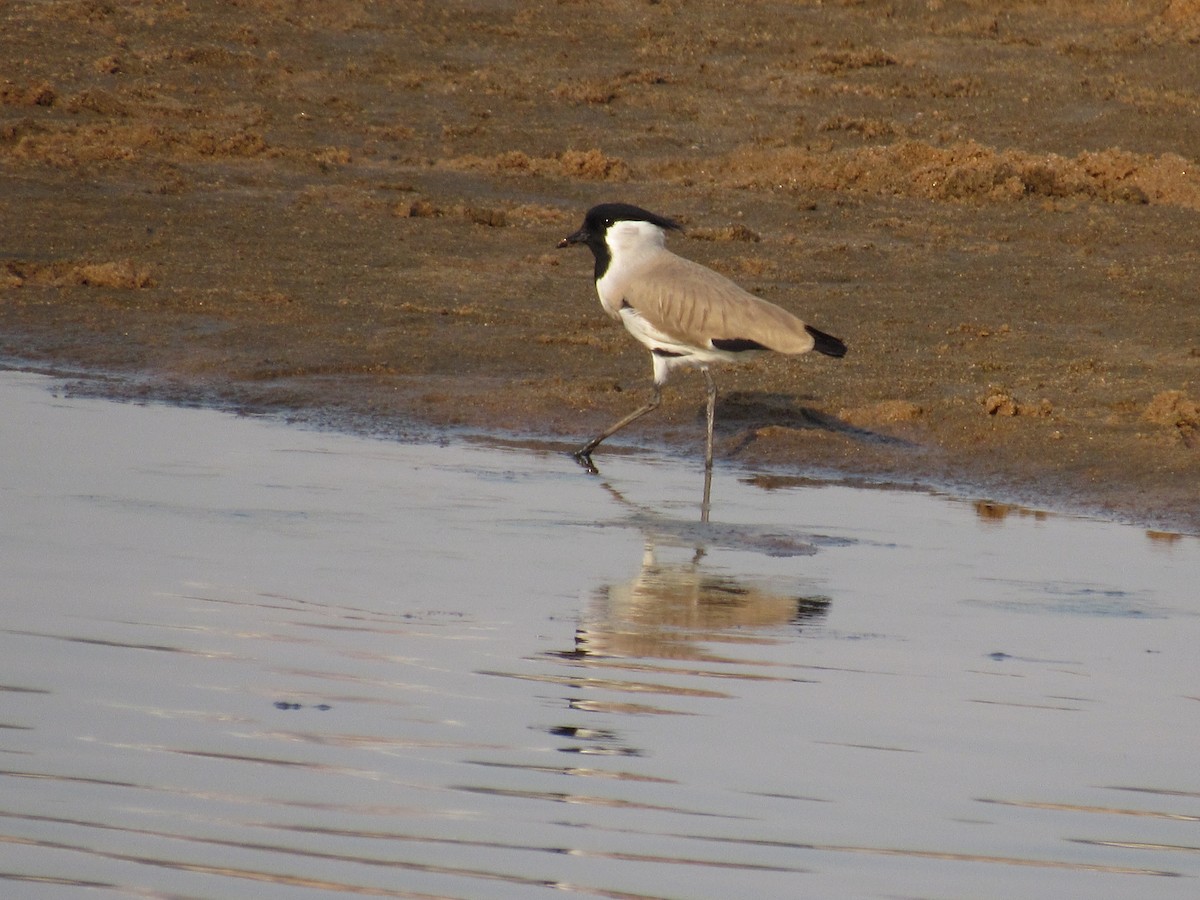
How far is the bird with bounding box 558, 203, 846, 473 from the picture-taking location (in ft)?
32.2

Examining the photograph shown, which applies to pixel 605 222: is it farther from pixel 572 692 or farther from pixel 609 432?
pixel 572 692

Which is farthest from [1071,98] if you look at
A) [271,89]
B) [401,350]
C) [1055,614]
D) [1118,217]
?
[1055,614]

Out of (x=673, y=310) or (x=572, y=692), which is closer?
(x=572, y=692)

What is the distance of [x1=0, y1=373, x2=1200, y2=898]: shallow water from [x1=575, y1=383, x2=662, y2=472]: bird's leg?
981 millimetres

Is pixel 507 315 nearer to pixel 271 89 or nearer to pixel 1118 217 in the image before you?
pixel 1118 217

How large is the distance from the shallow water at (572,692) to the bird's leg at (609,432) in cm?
98

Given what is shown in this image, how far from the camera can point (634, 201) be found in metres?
17.3

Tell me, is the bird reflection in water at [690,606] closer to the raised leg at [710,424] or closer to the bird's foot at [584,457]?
the raised leg at [710,424]

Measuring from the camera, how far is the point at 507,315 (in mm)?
13523

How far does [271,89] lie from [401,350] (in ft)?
29.2

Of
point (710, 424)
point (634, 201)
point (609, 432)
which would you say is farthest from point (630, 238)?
point (634, 201)

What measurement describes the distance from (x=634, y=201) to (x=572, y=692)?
12002 mm

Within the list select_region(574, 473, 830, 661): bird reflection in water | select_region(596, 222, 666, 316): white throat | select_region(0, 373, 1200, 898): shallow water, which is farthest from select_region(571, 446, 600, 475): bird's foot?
select_region(574, 473, 830, 661): bird reflection in water

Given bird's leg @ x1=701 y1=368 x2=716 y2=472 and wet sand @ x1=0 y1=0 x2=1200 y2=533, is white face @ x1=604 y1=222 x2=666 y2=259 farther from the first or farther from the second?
wet sand @ x1=0 y1=0 x2=1200 y2=533
